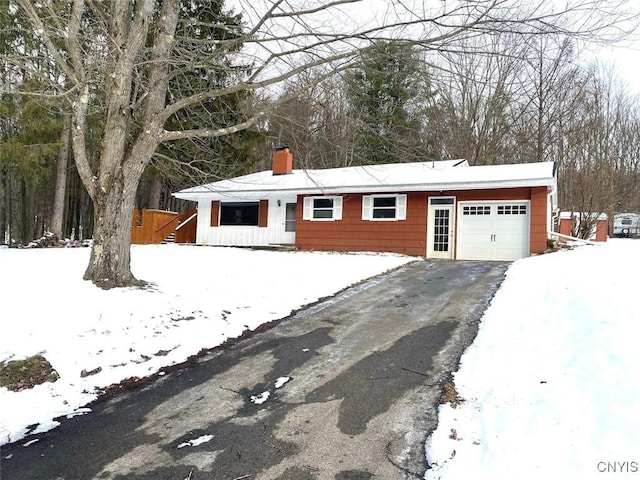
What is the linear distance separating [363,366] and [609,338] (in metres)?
2.29

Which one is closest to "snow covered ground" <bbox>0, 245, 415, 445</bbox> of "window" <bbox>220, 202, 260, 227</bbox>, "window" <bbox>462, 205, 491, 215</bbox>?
"window" <bbox>462, 205, 491, 215</bbox>

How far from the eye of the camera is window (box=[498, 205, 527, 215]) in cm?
1344

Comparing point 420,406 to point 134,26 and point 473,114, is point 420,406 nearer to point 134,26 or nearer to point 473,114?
point 134,26

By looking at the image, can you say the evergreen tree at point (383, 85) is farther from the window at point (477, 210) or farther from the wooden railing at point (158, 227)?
the wooden railing at point (158, 227)

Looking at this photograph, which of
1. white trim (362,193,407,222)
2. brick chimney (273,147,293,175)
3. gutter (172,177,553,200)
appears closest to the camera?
gutter (172,177,553,200)

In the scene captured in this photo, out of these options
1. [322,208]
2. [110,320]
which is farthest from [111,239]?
[322,208]

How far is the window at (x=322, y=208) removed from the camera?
16.0 m

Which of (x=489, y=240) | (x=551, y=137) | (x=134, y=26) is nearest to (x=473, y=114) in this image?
(x=551, y=137)

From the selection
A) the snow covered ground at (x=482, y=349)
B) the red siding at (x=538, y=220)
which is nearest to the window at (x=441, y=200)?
the red siding at (x=538, y=220)

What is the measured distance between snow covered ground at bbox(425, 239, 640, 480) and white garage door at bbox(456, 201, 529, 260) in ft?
26.7

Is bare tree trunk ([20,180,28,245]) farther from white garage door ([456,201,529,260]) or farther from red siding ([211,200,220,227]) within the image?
white garage door ([456,201,529,260])

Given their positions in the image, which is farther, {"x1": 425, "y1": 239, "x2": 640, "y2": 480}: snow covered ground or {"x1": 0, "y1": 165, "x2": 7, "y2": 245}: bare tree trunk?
{"x1": 0, "y1": 165, "x2": 7, "y2": 245}: bare tree trunk

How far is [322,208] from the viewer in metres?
16.3

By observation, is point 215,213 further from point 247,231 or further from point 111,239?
point 111,239
